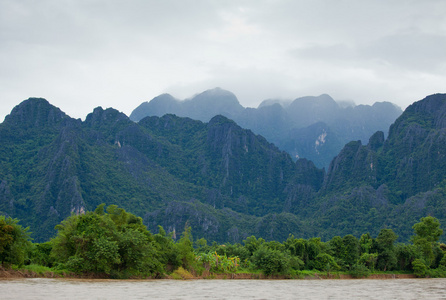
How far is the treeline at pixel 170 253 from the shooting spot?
36.7 m

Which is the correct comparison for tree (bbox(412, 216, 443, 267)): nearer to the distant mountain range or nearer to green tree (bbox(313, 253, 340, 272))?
green tree (bbox(313, 253, 340, 272))

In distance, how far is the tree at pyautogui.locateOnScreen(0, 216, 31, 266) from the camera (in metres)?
33.4

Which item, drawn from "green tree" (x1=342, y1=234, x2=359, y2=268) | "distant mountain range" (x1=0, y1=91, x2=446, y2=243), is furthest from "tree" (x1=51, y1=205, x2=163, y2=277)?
"distant mountain range" (x1=0, y1=91, x2=446, y2=243)

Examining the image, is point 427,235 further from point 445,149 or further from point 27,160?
point 27,160

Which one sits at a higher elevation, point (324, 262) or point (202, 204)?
point (202, 204)

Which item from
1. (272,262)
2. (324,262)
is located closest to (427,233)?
(324,262)

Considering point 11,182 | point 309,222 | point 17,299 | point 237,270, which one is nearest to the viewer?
point 17,299

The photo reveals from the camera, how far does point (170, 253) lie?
46.2 meters

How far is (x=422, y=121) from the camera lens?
198m

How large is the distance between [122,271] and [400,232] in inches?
4998

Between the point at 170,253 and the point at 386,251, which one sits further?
the point at 386,251

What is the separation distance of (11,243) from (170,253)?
16486mm

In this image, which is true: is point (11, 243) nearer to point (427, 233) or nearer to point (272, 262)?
point (272, 262)

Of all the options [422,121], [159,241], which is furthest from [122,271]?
[422,121]
